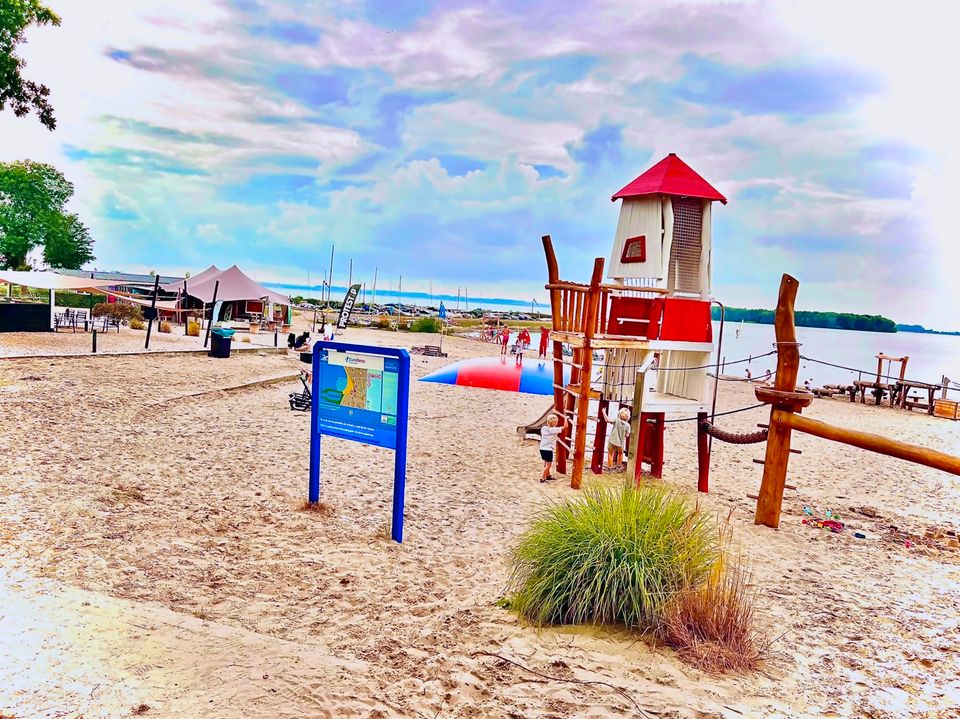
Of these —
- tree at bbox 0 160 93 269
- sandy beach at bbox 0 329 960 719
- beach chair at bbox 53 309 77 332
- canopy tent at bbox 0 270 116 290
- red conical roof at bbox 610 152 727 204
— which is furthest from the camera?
tree at bbox 0 160 93 269

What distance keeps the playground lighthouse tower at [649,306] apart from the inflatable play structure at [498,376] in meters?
11.8

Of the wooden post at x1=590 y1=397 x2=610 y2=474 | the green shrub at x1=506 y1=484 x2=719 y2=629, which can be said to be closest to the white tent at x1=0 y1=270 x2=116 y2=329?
the wooden post at x1=590 y1=397 x2=610 y2=474

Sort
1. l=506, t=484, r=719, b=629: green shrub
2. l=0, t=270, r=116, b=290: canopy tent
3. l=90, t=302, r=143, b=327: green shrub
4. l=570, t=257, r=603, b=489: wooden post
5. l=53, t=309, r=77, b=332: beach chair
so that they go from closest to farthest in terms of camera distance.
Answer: l=506, t=484, r=719, b=629: green shrub, l=570, t=257, r=603, b=489: wooden post, l=0, t=270, r=116, b=290: canopy tent, l=53, t=309, r=77, b=332: beach chair, l=90, t=302, r=143, b=327: green shrub

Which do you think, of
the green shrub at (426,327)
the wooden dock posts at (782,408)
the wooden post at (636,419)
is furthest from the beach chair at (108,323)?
the green shrub at (426,327)

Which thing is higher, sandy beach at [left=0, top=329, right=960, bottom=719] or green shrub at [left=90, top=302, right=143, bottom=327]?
green shrub at [left=90, top=302, right=143, bottom=327]

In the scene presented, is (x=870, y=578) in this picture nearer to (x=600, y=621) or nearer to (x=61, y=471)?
(x=600, y=621)

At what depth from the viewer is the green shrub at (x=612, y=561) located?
4664 mm

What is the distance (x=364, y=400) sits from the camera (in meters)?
7.63

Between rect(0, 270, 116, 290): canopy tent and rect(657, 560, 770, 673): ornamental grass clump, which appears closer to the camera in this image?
rect(657, 560, 770, 673): ornamental grass clump

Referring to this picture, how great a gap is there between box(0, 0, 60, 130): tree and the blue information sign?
14271 millimetres

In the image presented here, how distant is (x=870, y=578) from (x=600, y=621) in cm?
383

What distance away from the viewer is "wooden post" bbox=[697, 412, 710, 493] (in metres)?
10.5

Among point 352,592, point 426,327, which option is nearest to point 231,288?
point 426,327

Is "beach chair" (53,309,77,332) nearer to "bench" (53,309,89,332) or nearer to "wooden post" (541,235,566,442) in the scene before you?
"bench" (53,309,89,332)
